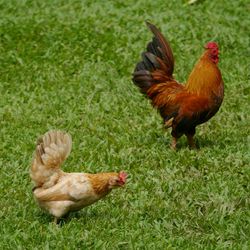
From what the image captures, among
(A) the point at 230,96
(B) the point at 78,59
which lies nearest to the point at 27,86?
(B) the point at 78,59

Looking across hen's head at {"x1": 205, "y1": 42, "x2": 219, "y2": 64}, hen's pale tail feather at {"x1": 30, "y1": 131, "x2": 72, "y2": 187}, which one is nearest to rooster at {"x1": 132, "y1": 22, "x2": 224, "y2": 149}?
hen's head at {"x1": 205, "y1": 42, "x2": 219, "y2": 64}

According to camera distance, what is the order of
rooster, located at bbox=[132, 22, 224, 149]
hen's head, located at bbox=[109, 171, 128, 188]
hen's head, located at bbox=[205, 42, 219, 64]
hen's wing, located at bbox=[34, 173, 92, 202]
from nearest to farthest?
1. hen's wing, located at bbox=[34, 173, 92, 202]
2. hen's head, located at bbox=[109, 171, 128, 188]
3. rooster, located at bbox=[132, 22, 224, 149]
4. hen's head, located at bbox=[205, 42, 219, 64]

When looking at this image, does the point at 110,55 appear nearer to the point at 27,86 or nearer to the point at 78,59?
the point at 78,59

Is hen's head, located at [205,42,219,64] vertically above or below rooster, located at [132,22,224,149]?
above

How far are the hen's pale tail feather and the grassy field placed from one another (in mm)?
377

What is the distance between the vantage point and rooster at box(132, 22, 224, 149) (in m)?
8.78

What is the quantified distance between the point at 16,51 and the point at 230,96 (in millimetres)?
3330

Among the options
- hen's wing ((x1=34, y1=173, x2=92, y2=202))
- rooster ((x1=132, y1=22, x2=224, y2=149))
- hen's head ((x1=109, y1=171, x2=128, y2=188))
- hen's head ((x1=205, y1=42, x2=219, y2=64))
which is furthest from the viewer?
hen's head ((x1=205, y1=42, x2=219, y2=64))

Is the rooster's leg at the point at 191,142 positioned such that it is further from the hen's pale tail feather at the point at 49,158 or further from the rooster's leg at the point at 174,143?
the hen's pale tail feather at the point at 49,158

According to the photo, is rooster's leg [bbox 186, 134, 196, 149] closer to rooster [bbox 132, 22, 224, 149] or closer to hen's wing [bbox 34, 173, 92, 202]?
rooster [bbox 132, 22, 224, 149]

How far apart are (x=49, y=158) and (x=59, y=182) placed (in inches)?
8.3

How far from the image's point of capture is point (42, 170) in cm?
679

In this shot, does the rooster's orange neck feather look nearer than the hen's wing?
No

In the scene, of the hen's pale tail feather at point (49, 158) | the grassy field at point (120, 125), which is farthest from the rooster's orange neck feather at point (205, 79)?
the hen's pale tail feather at point (49, 158)
